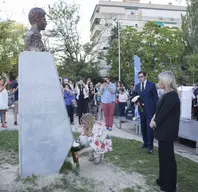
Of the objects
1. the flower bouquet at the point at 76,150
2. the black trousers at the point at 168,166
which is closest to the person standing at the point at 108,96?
the flower bouquet at the point at 76,150

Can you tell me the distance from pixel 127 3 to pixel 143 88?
52.1 metres

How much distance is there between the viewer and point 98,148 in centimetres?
470

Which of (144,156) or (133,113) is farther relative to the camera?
(133,113)

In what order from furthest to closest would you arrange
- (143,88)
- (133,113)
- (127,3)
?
1. (127,3)
2. (133,113)
3. (143,88)

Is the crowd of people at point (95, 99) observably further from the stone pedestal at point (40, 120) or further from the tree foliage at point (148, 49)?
the tree foliage at point (148, 49)

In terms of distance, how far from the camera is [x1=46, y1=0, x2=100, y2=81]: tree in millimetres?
30156

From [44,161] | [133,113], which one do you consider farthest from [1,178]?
[133,113]

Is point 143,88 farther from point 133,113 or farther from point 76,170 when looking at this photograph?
point 133,113

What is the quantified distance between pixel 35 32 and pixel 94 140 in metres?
2.31

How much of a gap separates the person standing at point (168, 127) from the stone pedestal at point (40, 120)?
155cm

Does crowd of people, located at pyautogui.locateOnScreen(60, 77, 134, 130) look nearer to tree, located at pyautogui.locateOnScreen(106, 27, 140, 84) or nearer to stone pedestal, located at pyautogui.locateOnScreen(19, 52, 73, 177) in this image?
stone pedestal, located at pyautogui.locateOnScreen(19, 52, 73, 177)

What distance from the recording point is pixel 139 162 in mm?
5246

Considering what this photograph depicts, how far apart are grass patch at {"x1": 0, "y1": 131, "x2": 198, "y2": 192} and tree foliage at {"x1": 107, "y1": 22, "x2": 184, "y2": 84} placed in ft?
81.0

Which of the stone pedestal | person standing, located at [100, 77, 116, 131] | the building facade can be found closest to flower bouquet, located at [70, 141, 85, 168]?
the stone pedestal
